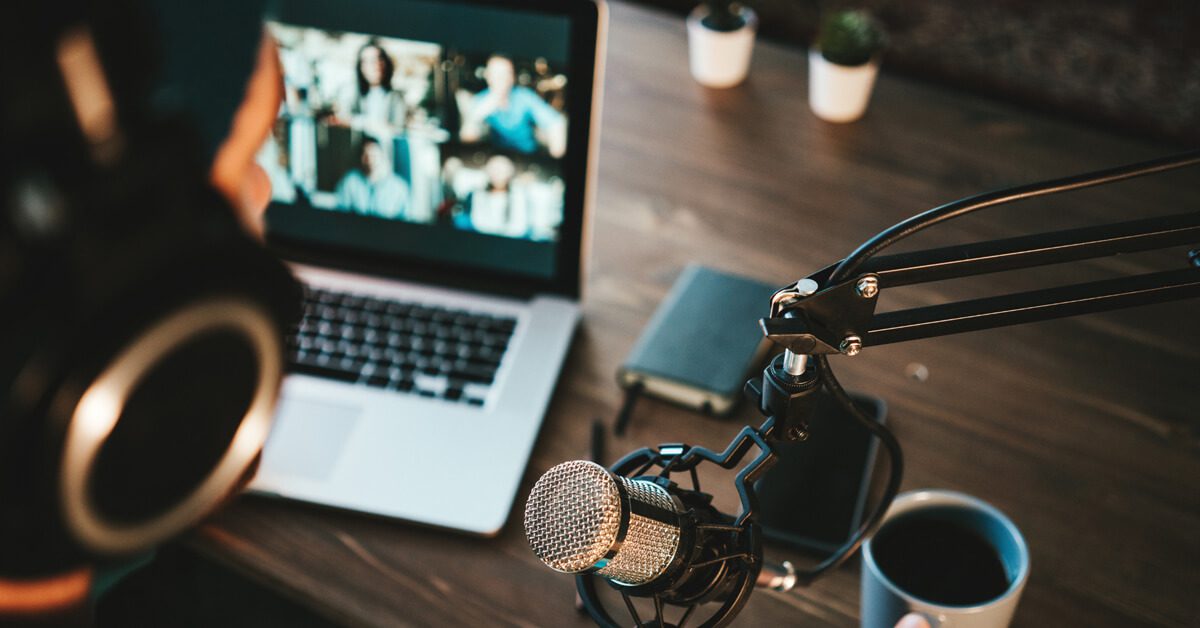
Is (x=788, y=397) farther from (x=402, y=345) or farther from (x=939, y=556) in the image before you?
(x=402, y=345)

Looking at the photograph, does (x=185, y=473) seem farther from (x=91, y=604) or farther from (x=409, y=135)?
(x=409, y=135)

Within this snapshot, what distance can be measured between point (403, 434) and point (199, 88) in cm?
72

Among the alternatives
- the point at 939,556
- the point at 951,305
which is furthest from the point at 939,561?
the point at 951,305

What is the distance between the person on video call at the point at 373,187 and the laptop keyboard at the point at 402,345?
0.09 metres

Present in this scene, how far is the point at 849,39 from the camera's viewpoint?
3.71 feet

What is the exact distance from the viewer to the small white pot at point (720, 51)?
1.23 meters

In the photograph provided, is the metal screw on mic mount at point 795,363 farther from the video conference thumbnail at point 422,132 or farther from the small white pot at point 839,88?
the small white pot at point 839,88

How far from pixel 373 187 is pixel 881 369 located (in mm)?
514

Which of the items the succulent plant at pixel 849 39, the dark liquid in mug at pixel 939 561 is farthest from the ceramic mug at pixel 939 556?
the succulent plant at pixel 849 39

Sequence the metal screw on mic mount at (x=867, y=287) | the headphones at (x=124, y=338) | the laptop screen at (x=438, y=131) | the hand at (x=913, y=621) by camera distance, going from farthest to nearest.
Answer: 1. the laptop screen at (x=438, y=131)
2. the hand at (x=913, y=621)
3. the metal screw on mic mount at (x=867, y=287)
4. the headphones at (x=124, y=338)

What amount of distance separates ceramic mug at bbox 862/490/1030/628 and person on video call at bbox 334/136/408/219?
54 cm

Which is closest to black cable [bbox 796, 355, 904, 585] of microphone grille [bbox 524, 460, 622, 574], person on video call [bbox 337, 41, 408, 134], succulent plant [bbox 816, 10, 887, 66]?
microphone grille [bbox 524, 460, 622, 574]

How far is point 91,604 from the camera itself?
2.38 feet

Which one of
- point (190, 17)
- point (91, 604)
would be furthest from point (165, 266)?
point (190, 17)
